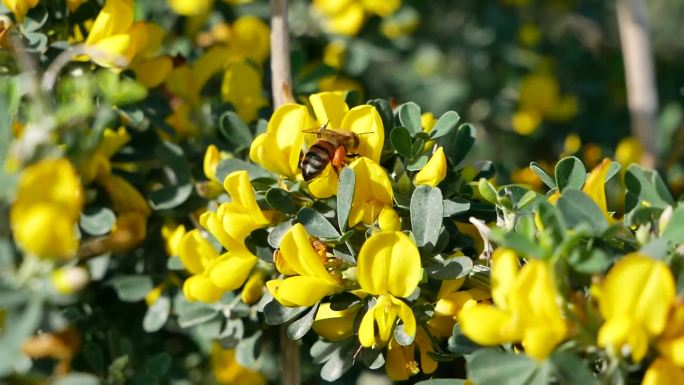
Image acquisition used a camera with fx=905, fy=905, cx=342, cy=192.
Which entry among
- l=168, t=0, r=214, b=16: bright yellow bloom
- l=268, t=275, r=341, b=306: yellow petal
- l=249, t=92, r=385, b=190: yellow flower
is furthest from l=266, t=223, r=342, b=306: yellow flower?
l=168, t=0, r=214, b=16: bright yellow bloom

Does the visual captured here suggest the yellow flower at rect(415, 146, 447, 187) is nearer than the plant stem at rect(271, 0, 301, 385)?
Yes

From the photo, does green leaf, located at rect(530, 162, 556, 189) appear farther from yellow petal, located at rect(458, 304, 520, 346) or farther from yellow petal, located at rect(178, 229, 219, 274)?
yellow petal, located at rect(178, 229, 219, 274)

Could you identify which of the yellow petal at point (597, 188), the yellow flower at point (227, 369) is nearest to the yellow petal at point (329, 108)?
the yellow petal at point (597, 188)

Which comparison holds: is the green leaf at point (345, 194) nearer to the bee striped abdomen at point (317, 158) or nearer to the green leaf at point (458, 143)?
the bee striped abdomen at point (317, 158)

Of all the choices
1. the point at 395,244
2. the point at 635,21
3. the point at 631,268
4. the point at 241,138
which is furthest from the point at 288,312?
the point at 635,21

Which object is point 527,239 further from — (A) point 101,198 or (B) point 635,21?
(B) point 635,21

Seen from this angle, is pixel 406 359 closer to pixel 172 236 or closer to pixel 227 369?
pixel 172 236
